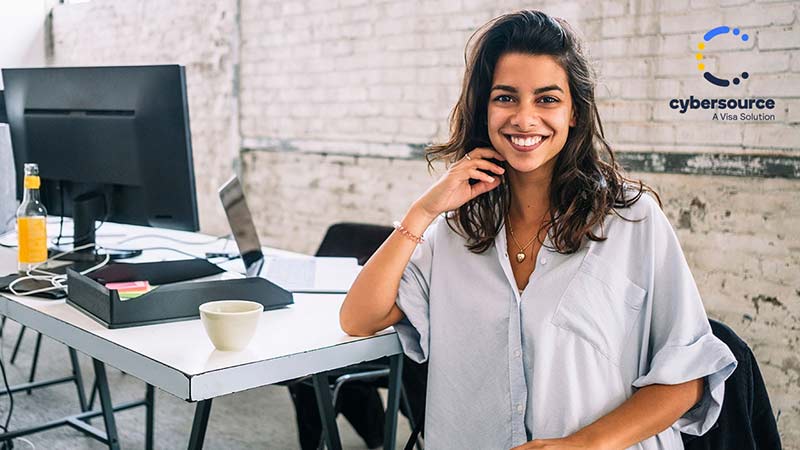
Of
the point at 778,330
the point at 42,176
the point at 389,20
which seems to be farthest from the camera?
the point at 389,20

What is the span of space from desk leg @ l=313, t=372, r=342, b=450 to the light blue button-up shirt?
0.25 meters

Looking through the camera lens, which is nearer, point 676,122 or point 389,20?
point 676,122

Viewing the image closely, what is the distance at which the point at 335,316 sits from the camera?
169 cm

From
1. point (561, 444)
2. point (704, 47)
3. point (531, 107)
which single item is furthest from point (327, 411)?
point (704, 47)

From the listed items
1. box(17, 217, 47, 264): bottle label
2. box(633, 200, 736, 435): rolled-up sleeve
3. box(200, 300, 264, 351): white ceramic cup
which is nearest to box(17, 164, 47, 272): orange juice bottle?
box(17, 217, 47, 264): bottle label

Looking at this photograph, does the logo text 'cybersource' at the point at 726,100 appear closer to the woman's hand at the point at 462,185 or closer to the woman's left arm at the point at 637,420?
the woman's hand at the point at 462,185

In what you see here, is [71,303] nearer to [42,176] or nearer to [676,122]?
[42,176]

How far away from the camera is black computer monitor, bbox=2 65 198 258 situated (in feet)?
6.55

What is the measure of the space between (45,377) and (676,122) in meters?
2.85

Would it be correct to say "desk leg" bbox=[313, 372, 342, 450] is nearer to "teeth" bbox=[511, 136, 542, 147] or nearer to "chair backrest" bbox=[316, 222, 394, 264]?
"teeth" bbox=[511, 136, 542, 147]

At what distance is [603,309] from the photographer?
1373 millimetres

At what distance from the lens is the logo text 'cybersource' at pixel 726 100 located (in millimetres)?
2664

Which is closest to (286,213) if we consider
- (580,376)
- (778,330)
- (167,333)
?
(778,330)

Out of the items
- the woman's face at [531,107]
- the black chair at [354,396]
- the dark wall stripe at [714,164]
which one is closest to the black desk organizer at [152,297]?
the woman's face at [531,107]
